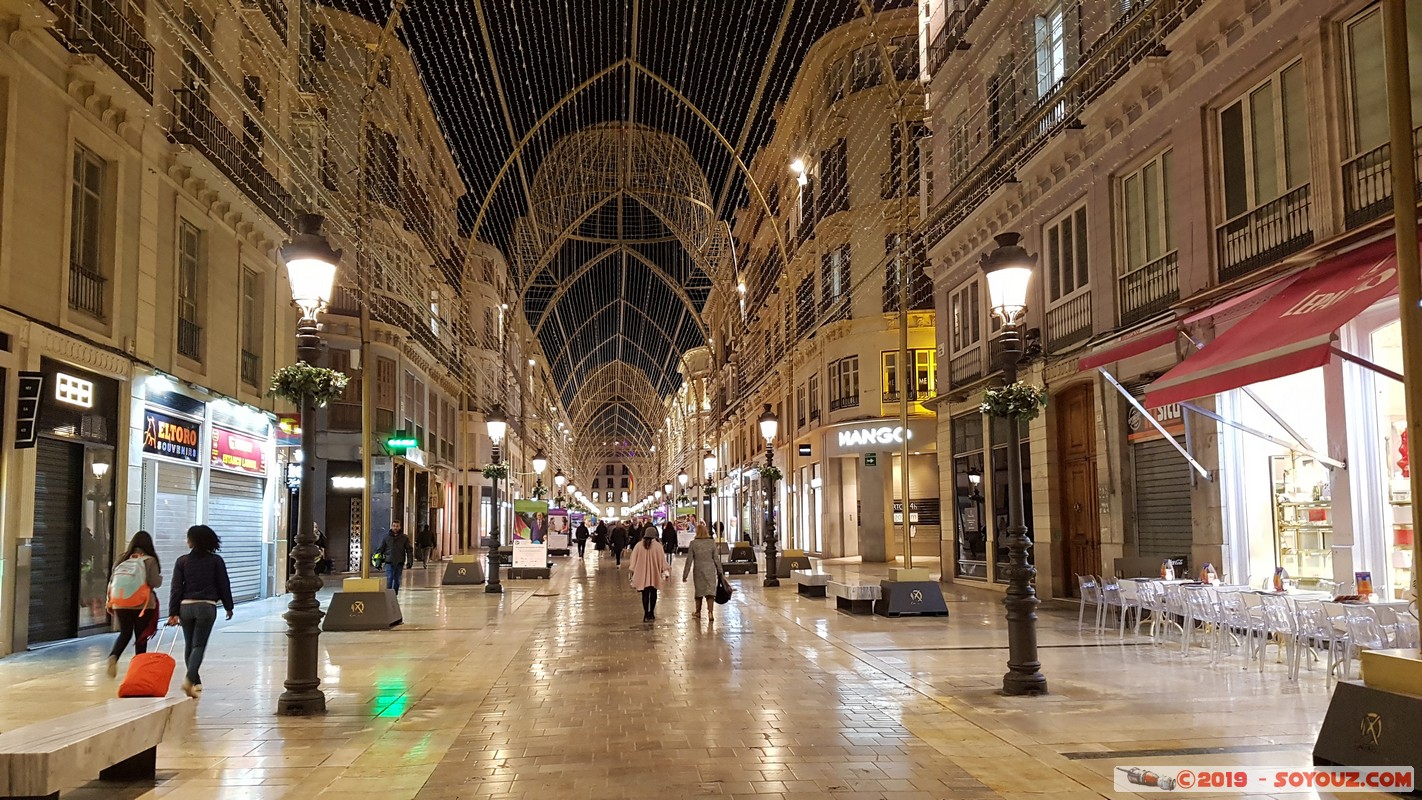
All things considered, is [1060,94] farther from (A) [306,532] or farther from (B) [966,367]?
(A) [306,532]

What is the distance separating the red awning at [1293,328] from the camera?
960 cm

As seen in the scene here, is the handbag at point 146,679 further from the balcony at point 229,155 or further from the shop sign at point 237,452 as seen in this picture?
the shop sign at point 237,452

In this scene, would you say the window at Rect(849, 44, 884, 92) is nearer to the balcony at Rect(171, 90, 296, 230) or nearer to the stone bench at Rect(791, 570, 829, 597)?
the balcony at Rect(171, 90, 296, 230)

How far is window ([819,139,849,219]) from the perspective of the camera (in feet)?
131

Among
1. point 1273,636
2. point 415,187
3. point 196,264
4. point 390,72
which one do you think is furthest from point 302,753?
point 415,187

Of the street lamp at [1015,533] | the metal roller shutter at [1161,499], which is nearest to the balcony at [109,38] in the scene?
the street lamp at [1015,533]

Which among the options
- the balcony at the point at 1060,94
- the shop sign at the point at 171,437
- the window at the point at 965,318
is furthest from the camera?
the window at the point at 965,318

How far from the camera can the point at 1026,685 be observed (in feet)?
31.3

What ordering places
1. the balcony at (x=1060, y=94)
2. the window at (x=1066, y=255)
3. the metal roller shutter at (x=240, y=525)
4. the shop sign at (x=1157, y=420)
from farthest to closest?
the metal roller shutter at (x=240, y=525) → the window at (x=1066, y=255) → the shop sign at (x=1157, y=420) → the balcony at (x=1060, y=94)

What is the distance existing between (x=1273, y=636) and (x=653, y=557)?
9169 mm

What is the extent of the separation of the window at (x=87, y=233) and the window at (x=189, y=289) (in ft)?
8.33

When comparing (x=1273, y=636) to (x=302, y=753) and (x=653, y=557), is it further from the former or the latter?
(x=302, y=753)

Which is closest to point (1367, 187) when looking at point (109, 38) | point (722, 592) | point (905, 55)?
point (722, 592)

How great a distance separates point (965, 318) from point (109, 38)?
1802 centimetres
